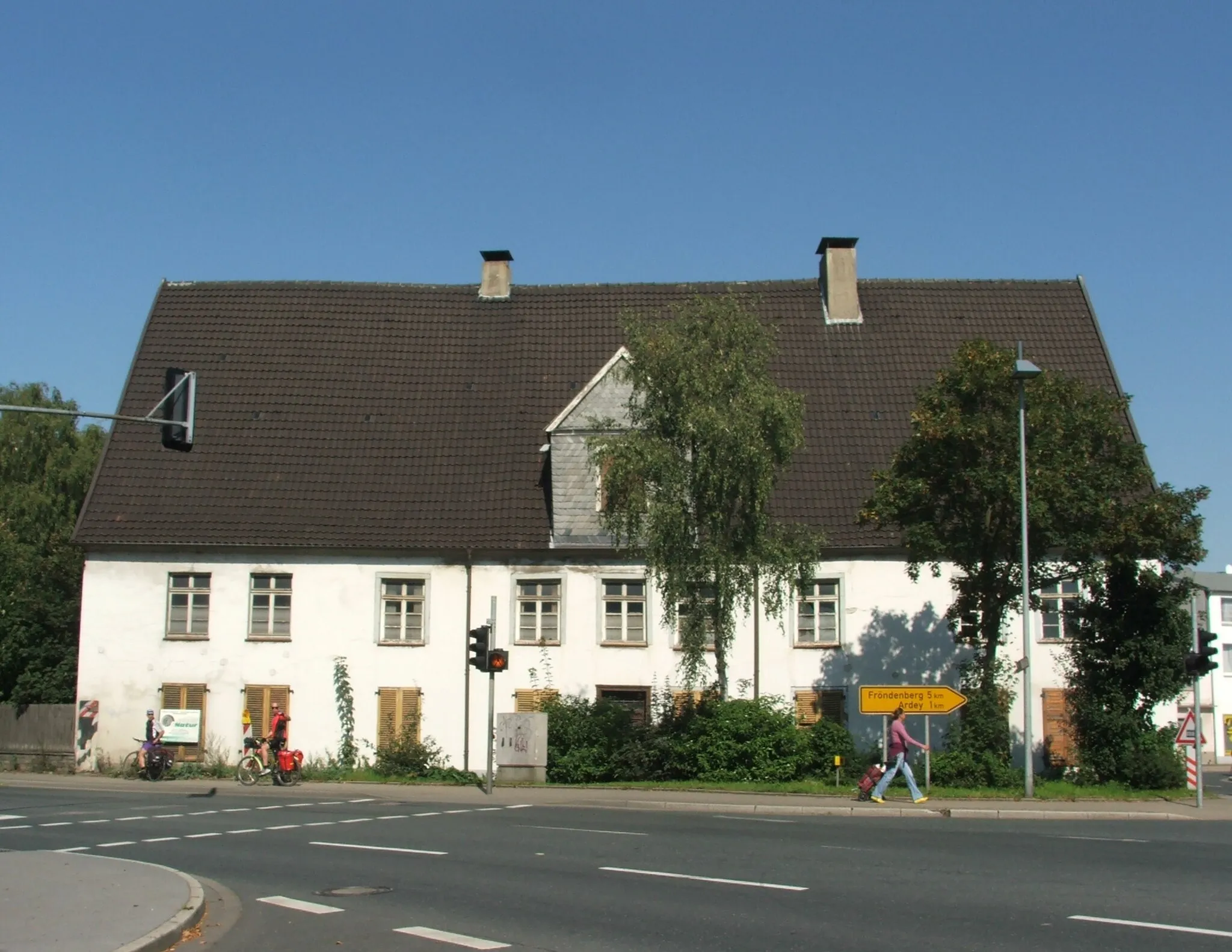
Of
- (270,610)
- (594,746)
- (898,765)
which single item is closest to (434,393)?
(270,610)

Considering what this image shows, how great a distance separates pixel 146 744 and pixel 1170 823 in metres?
22.3

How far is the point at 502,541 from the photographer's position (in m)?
33.7

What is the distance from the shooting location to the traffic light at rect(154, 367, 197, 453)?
57.4ft

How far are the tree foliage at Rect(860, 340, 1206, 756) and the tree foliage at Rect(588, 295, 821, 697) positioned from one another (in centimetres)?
244

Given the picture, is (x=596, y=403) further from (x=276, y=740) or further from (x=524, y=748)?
(x=276, y=740)

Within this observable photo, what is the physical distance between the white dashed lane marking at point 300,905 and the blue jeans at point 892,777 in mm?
13801

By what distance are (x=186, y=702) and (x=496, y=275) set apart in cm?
1534

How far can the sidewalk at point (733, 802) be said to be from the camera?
23031 millimetres

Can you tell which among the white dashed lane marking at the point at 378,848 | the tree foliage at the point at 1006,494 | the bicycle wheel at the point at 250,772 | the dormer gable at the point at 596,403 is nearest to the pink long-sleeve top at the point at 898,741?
the tree foliage at the point at 1006,494

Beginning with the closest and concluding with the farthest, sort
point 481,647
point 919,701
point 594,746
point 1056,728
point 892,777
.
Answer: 1. point 892,777
2. point 919,701
3. point 481,647
4. point 594,746
5. point 1056,728

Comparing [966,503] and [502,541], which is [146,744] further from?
[966,503]

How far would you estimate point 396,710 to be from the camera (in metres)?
33.4

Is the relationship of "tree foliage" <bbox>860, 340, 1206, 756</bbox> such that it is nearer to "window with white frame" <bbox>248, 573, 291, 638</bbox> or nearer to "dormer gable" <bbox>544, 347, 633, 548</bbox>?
"dormer gable" <bbox>544, 347, 633, 548</bbox>

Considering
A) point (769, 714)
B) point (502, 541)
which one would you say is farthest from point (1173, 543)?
point (502, 541)
